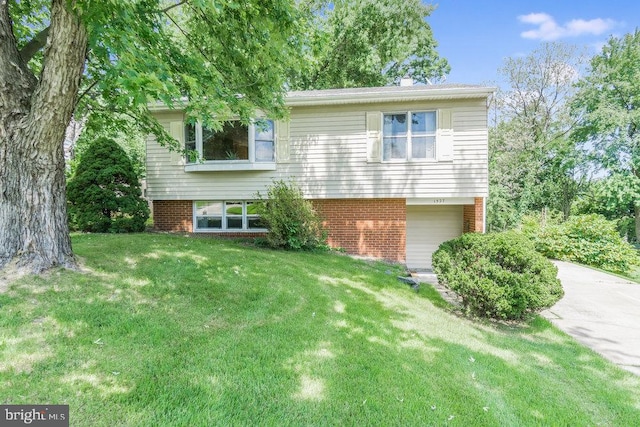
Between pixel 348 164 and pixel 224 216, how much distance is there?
4.24 m

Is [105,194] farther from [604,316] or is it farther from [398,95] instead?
[604,316]

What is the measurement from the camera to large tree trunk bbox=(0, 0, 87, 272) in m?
3.69

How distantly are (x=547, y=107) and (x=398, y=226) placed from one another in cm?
1692

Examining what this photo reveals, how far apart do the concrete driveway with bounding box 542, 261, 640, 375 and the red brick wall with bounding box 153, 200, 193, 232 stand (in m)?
9.37

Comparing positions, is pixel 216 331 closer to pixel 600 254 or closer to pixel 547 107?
pixel 600 254

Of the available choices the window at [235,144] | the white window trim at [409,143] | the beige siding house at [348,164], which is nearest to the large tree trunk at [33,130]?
the beige siding house at [348,164]

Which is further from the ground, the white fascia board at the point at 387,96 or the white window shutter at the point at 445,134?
the white fascia board at the point at 387,96

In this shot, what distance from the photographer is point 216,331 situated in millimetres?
3299

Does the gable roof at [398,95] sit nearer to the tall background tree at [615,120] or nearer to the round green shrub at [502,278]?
the round green shrub at [502,278]

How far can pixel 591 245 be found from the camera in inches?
442

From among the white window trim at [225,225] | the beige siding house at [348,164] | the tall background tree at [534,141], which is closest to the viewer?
the beige siding house at [348,164]

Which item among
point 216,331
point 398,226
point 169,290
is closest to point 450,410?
point 216,331

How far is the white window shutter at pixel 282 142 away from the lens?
9141mm

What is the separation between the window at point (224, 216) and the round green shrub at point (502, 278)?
6374mm
